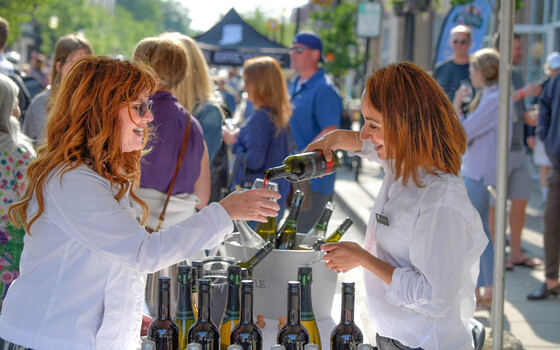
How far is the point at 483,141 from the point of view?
5.75m

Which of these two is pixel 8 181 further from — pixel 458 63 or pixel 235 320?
pixel 458 63

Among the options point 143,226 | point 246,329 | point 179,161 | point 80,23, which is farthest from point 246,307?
point 80,23

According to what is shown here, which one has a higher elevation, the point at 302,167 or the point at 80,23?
the point at 80,23

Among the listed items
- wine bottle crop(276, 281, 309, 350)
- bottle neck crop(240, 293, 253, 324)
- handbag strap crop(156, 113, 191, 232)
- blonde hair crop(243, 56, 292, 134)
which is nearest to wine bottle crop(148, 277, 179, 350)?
bottle neck crop(240, 293, 253, 324)

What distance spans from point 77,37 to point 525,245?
5616 mm

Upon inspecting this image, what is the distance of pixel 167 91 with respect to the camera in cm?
390

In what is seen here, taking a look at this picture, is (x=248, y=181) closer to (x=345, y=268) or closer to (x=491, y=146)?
(x=491, y=146)

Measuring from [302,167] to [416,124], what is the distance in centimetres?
44

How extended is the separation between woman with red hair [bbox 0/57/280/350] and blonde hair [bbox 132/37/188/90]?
1.63 meters

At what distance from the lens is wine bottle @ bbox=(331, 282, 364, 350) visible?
7.30ft

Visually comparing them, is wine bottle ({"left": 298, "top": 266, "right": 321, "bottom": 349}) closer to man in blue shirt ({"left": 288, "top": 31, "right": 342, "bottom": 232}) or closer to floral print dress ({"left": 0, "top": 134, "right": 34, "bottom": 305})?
floral print dress ({"left": 0, "top": 134, "right": 34, "bottom": 305})

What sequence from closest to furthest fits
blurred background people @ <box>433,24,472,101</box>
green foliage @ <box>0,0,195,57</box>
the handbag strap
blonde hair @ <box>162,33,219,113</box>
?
the handbag strap → blonde hair @ <box>162,33,219,113</box> → blurred background people @ <box>433,24,472,101</box> → green foliage @ <box>0,0,195,57</box>

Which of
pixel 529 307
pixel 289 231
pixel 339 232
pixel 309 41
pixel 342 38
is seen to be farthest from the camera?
pixel 342 38

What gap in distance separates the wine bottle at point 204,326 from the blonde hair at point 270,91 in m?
3.19
